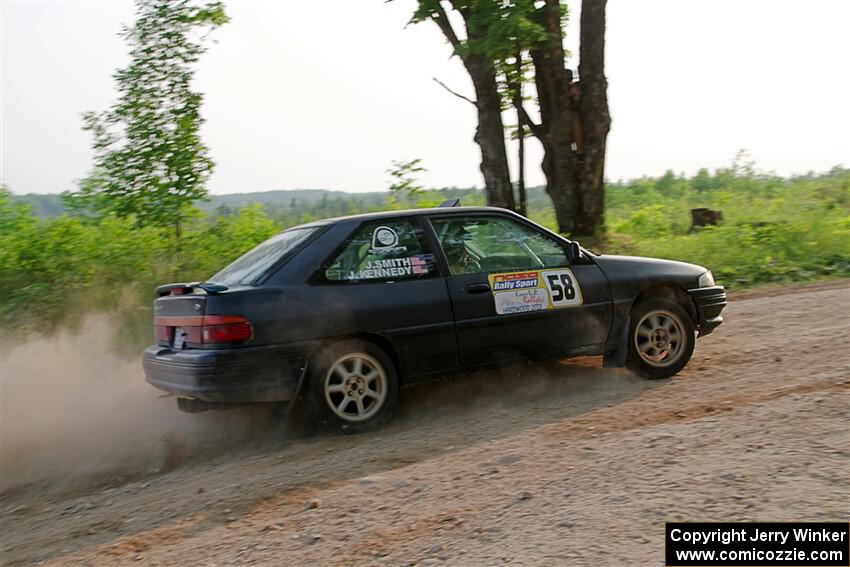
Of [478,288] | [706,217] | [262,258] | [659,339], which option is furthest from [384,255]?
[706,217]

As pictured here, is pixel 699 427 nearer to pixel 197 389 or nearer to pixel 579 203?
pixel 197 389

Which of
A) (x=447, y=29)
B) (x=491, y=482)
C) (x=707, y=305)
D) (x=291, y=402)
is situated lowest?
(x=491, y=482)

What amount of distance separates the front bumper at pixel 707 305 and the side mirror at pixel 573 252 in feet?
3.64

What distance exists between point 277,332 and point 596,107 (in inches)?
364

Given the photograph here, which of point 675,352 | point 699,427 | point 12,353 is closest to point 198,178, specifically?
point 12,353

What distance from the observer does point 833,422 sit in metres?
4.78

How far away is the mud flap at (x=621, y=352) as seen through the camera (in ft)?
21.5

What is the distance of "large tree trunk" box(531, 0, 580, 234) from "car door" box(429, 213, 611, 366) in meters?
7.20

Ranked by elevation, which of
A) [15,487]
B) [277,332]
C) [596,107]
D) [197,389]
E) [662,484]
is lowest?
[15,487]

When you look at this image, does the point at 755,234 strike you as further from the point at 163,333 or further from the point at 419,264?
the point at 163,333

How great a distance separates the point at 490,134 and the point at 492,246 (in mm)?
7384

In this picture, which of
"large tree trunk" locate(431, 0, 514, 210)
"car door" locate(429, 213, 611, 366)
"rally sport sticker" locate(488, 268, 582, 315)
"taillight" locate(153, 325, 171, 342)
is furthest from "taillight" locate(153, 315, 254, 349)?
"large tree trunk" locate(431, 0, 514, 210)

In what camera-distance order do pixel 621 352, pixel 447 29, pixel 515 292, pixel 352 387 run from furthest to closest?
pixel 447 29
pixel 621 352
pixel 515 292
pixel 352 387

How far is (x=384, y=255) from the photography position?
5.99m
